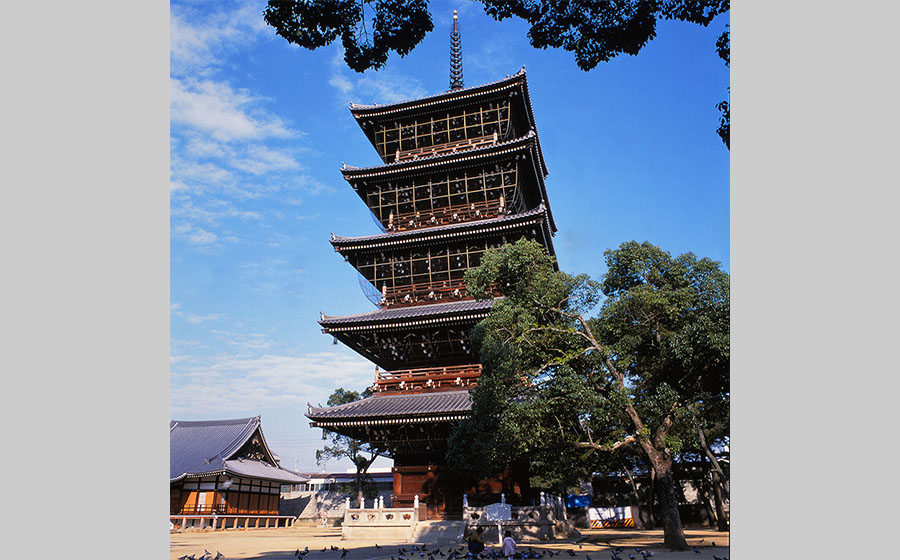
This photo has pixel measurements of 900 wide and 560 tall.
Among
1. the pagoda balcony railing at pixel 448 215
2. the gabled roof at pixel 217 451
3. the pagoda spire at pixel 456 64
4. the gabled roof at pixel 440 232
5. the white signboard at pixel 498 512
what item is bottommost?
the white signboard at pixel 498 512

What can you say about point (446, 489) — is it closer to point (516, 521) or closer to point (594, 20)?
point (516, 521)

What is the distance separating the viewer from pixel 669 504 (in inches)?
339

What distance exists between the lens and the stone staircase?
1203cm

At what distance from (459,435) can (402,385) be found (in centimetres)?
441

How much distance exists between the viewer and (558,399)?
877 cm

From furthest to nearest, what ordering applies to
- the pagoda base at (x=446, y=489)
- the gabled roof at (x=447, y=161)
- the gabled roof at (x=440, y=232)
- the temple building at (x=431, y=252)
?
the gabled roof at (x=447, y=161), the gabled roof at (x=440, y=232), the temple building at (x=431, y=252), the pagoda base at (x=446, y=489)

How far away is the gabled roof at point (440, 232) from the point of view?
48.8 ft

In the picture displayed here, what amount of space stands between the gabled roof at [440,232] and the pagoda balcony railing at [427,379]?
3600 millimetres

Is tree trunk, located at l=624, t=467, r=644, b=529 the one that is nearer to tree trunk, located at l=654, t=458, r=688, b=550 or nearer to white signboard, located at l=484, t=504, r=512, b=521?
white signboard, located at l=484, t=504, r=512, b=521

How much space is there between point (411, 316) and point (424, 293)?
1670mm

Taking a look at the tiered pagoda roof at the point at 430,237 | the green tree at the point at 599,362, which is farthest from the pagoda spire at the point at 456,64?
the green tree at the point at 599,362

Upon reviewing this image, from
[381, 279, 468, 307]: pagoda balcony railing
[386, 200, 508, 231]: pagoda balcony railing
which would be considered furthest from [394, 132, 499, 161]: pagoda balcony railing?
[381, 279, 468, 307]: pagoda balcony railing

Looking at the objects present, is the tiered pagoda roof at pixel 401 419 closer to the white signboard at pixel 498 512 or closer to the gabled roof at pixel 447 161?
the white signboard at pixel 498 512

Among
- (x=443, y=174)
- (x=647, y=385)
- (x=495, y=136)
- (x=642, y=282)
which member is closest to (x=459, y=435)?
(x=647, y=385)
